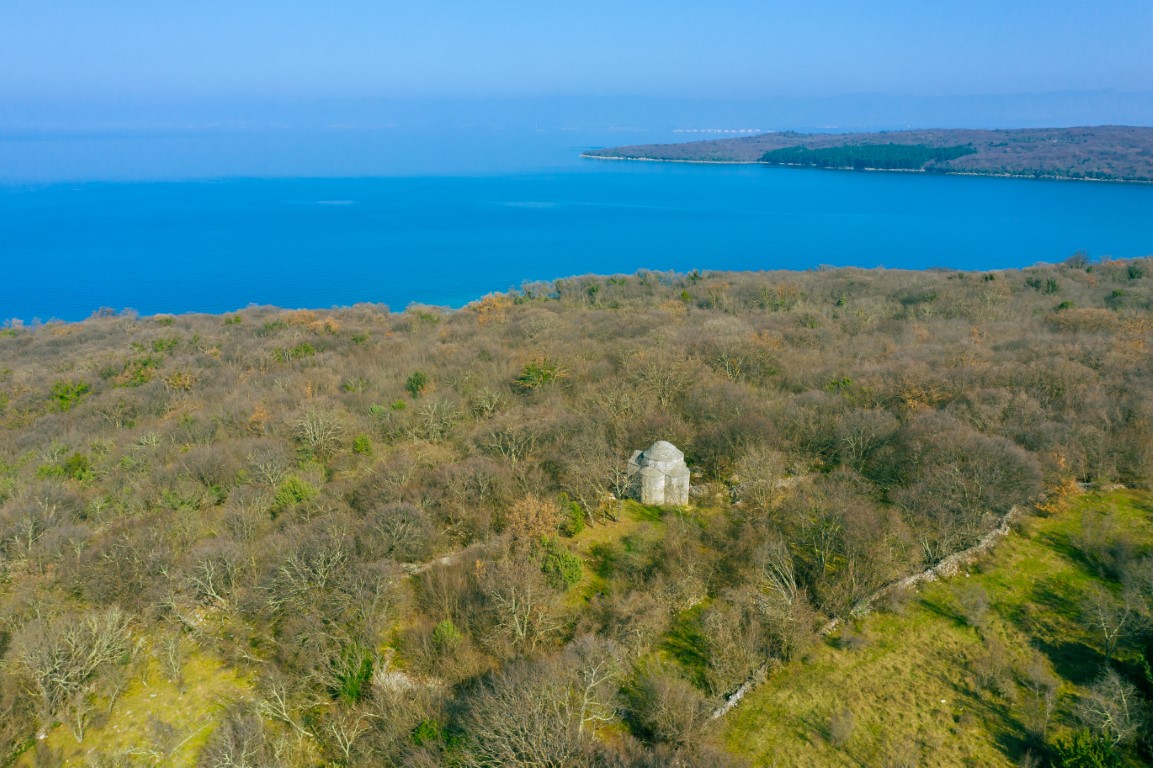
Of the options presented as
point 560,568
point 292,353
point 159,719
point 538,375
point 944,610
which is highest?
point 538,375

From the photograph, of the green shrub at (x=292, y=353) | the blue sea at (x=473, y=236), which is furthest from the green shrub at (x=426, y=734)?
the blue sea at (x=473, y=236)

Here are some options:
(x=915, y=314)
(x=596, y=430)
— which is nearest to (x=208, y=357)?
(x=596, y=430)

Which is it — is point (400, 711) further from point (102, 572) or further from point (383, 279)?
point (383, 279)

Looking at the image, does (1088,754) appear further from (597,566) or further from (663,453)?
(663,453)

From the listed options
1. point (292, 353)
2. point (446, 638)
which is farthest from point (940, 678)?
point (292, 353)

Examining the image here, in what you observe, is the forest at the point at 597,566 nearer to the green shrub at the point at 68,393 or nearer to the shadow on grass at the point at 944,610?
the shadow on grass at the point at 944,610

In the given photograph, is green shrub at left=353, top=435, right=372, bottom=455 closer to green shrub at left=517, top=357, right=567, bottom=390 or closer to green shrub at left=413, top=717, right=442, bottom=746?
green shrub at left=517, top=357, right=567, bottom=390

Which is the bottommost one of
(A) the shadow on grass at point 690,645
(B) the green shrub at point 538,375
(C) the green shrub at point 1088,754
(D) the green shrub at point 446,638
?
(A) the shadow on grass at point 690,645

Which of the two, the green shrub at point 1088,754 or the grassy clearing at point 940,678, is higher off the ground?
the green shrub at point 1088,754
